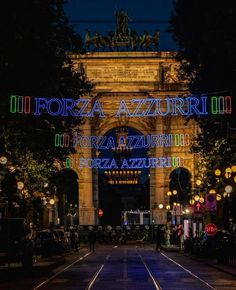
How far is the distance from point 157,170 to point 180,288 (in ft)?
211

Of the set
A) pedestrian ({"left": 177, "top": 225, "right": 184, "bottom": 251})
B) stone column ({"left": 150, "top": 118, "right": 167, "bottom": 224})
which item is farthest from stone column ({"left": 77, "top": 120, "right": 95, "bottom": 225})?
pedestrian ({"left": 177, "top": 225, "right": 184, "bottom": 251})

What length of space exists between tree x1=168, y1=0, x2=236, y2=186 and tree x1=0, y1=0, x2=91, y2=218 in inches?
192

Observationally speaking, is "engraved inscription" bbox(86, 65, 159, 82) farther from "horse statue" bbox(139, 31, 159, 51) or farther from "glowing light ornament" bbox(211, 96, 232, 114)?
"glowing light ornament" bbox(211, 96, 232, 114)

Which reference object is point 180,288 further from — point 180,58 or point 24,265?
point 180,58

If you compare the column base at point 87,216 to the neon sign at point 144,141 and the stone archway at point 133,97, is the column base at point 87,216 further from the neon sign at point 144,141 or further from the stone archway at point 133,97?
the neon sign at point 144,141

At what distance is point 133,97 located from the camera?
86438mm

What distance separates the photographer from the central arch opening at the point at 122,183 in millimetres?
86812

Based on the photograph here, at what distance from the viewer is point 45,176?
50.3 metres

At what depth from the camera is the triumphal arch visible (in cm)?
8538

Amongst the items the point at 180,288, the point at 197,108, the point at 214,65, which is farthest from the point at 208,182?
the point at 180,288

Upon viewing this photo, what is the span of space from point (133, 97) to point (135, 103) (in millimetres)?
2728

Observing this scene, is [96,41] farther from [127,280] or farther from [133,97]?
[127,280]

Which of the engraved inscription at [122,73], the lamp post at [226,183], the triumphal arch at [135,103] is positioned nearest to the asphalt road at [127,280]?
the lamp post at [226,183]

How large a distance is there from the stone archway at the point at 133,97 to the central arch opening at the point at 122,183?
72.6 inches
